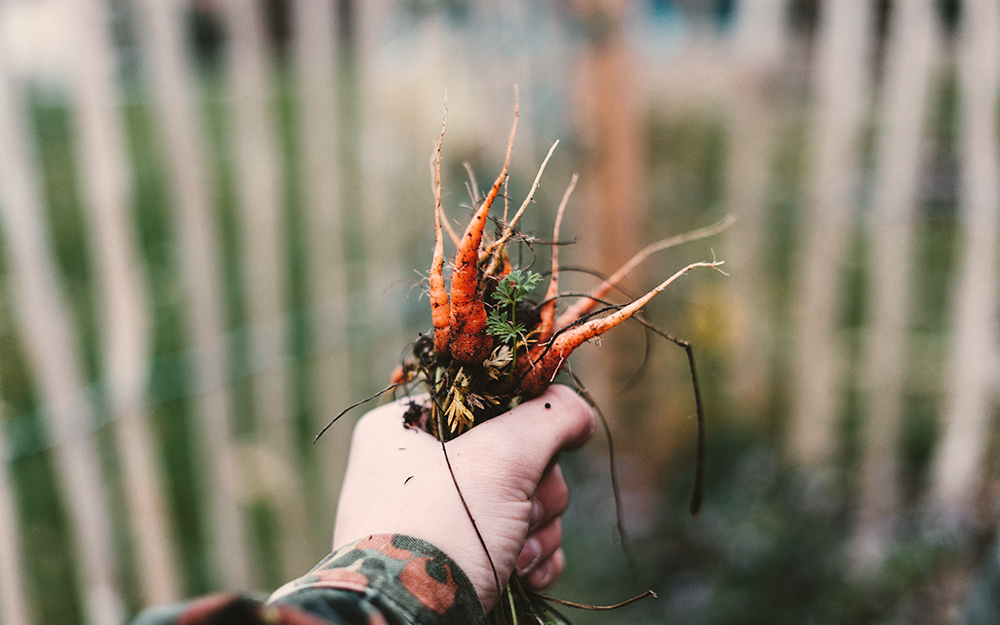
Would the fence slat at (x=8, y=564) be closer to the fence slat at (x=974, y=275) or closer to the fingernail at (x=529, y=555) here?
the fingernail at (x=529, y=555)

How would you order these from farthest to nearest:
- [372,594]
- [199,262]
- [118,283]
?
[199,262] < [118,283] < [372,594]

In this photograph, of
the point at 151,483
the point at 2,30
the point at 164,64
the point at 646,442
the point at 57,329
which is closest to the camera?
the point at 2,30

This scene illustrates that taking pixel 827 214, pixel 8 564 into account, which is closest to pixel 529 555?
pixel 8 564

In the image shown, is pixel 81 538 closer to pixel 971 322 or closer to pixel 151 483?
pixel 151 483

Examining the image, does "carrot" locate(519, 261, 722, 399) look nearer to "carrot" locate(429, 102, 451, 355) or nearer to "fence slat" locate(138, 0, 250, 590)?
"carrot" locate(429, 102, 451, 355)

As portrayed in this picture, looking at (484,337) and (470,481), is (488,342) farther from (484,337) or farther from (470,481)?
(470,481)

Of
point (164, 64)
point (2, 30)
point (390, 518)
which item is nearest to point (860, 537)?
point (390, 518)
